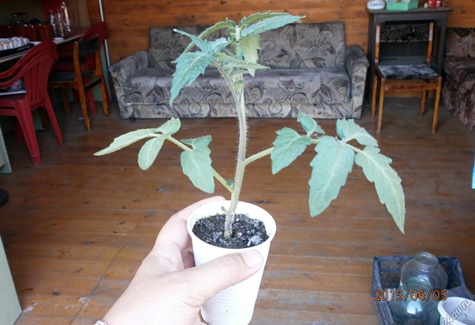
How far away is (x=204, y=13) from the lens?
14.9ft

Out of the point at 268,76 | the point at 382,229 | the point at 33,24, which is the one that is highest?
the point at 33,24

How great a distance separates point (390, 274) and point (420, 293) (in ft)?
0.86

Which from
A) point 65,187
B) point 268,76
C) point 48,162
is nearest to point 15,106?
point 48,162

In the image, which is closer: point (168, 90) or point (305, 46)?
point (168, 90)

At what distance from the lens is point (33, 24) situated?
3885 mm

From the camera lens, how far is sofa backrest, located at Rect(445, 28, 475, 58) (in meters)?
4.05

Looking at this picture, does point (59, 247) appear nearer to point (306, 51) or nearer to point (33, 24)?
point (33, 24)

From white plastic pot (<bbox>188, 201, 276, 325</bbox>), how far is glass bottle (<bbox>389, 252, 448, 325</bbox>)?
881mm

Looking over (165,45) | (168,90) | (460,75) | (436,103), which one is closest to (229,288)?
(436,103)

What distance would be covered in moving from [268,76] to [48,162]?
78.8 inches

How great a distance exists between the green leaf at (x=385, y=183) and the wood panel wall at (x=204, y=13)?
3.98m

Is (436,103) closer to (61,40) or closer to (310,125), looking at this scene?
(310,125)

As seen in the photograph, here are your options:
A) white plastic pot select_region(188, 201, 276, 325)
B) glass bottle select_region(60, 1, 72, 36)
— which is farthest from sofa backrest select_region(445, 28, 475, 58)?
white plastic pot select_region(188, 201, 276, 325)
